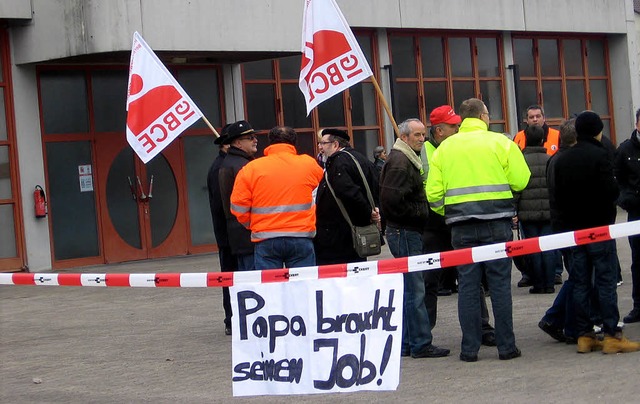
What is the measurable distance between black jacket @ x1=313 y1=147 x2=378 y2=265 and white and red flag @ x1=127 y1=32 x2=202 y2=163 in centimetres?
306

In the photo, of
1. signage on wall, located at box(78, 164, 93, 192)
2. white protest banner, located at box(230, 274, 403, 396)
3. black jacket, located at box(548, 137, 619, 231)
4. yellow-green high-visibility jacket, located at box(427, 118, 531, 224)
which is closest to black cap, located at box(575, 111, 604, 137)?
black jacket, located at box(548, 137, 619, 231)

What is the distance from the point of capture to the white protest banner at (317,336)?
807 centimetres

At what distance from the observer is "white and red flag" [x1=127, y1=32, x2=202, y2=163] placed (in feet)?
44.6

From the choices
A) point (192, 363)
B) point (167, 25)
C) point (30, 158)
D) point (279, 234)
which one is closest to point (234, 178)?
point (279, 234)

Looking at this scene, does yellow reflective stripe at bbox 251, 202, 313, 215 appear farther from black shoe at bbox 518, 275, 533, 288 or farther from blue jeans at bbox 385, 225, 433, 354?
black shoe at bbox 518, 275, 533, 288

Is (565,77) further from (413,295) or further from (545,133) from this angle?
(413,295)

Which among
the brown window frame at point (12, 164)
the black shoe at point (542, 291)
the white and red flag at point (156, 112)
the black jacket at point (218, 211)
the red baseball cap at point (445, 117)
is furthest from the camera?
the brown window frame at point (12, 164)

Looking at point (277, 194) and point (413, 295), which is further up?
point (277, 194)

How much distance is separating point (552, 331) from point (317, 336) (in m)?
3.07

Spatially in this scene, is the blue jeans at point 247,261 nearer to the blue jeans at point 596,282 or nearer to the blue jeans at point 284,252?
the blue jeans at point 284,252

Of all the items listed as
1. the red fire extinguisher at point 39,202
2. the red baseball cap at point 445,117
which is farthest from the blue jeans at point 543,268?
the red fire extinguisher at point 39,202

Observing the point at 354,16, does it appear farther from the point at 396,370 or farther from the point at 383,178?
the point at 396,370

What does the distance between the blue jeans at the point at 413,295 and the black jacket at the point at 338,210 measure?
1.51 ft

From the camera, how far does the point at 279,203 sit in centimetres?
1034
